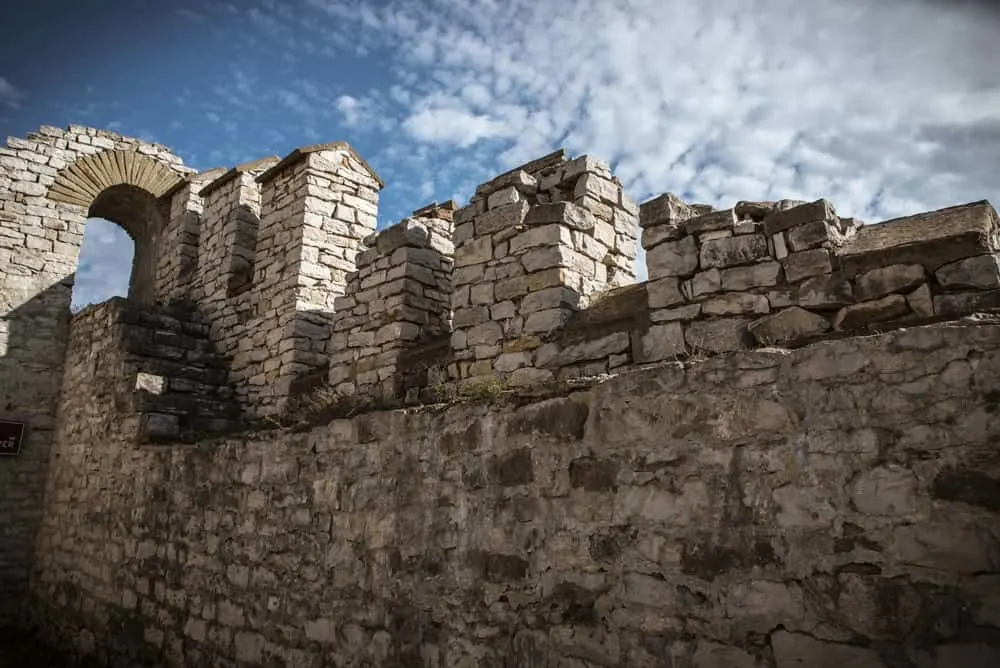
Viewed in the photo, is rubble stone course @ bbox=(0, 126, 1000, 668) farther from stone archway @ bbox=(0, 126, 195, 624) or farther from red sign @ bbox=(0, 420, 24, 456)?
red sign @ bbox=(0, 420, 24, 456)

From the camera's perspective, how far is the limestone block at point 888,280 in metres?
3.37

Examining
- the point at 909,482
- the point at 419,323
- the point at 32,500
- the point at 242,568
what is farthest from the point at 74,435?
the point at 909,482

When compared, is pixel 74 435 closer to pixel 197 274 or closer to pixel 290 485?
pixel 197 274

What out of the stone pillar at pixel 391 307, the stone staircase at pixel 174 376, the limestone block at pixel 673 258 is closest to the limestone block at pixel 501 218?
the stone pillar at pixel 391 307

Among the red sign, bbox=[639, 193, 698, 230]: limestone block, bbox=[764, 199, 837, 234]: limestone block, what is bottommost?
the red sign

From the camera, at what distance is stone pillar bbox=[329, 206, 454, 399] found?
6.06 metres

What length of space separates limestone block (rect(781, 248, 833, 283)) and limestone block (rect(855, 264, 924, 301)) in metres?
0.20

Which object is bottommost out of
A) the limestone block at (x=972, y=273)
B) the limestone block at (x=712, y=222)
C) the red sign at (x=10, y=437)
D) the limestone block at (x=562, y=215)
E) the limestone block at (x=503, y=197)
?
the red sign at (x=10, y=437)

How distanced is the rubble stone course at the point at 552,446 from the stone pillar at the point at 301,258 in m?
0.04

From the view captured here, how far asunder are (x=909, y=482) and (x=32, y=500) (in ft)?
34.9

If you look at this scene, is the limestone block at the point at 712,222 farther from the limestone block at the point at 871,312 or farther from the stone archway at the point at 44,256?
the stone archway at the point at 44,256

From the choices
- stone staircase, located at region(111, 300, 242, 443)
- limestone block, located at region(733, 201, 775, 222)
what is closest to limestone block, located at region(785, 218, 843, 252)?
limestone block, located at region(733, 201, 775, 222)

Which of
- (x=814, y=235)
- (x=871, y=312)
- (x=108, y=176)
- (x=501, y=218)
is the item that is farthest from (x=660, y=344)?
(x=108, y=176)

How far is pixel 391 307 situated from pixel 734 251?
324 cm
